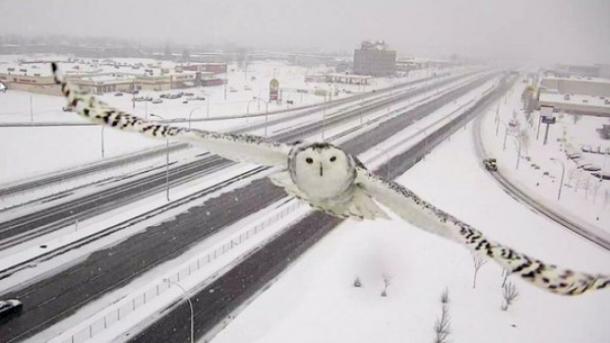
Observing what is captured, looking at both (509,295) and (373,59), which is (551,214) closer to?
(509,295)

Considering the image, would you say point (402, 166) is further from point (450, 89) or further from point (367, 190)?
point (450, 89)

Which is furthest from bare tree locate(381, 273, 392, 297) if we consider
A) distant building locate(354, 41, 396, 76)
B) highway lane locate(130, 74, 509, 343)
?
distant building locate(354, 41, 396, 76)

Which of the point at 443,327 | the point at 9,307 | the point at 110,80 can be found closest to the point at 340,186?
the point at 443,327

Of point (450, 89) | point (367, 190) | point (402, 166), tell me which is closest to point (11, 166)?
point (402, 166)

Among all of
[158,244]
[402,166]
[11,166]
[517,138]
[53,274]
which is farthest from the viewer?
[517,138]

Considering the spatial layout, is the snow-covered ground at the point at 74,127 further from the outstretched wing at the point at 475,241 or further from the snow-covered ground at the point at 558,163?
the outstretched wing at the point at 475,241

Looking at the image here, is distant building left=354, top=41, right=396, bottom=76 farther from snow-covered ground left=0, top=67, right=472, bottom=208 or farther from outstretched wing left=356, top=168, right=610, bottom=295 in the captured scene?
outstretched wing left=356, top=168, right=610, bottom=295
